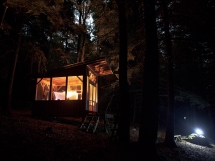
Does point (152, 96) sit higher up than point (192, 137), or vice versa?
point (152, 96)

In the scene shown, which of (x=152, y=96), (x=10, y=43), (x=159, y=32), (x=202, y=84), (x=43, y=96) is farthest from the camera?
(x=202, y=84)

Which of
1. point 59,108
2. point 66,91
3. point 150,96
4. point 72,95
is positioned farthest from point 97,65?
point 150,96

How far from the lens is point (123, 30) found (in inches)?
322

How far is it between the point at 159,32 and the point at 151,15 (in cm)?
518

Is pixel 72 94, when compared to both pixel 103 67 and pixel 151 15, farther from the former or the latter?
pixel 151 15

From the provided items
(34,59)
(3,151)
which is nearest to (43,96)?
(34,59)

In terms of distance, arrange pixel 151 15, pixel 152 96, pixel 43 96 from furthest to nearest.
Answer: pixel 43 96
pixel 151 15
pixel 152 96

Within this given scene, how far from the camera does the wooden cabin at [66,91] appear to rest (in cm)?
1223

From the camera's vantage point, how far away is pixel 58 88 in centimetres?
1427

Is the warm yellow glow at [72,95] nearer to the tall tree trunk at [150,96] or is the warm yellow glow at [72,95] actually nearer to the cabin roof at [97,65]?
the cabin roof at [97,65]

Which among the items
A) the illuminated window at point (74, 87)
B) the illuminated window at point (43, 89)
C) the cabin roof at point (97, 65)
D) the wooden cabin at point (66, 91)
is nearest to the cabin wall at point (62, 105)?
the wooden cabin at point (66, 91)

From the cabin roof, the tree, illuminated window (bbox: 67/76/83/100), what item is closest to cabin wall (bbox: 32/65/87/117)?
the cabin roof

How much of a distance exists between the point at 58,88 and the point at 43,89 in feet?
3.83

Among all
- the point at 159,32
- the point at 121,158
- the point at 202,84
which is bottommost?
the point at 121,158
